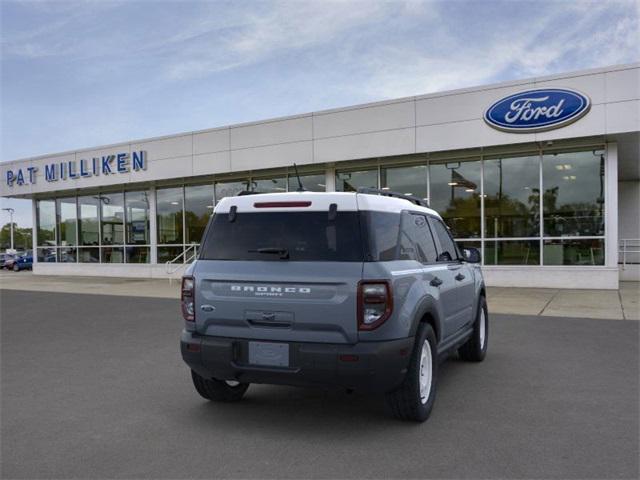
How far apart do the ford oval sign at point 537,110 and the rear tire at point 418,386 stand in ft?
39.7

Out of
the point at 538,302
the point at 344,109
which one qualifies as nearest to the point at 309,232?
the point at 538,302

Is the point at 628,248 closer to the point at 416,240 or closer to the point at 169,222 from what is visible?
the point at 169,222

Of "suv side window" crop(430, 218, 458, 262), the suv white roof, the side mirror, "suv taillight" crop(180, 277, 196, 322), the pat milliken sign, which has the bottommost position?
"suv taillight" crop(180, 277, 196, 322)

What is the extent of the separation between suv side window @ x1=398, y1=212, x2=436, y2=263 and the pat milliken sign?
19.4 meters

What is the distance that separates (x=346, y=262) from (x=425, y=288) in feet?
2.99

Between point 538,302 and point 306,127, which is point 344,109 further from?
point 538,302

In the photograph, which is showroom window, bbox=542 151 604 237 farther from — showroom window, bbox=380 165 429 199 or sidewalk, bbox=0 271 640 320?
showroom window, bbox=380 165 429 199

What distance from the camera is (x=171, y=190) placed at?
23.7 metres

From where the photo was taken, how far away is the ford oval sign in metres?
14.7

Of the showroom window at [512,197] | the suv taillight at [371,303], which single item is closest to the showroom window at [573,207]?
the showroom window at [512,197]

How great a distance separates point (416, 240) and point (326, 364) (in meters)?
1.60

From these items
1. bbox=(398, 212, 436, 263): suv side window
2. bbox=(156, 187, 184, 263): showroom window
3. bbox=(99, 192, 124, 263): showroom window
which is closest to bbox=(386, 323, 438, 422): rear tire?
bbox=(398, 212, 436, 263): suv side window

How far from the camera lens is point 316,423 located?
15.2ft

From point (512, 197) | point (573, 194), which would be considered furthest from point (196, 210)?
point (573, 194)
